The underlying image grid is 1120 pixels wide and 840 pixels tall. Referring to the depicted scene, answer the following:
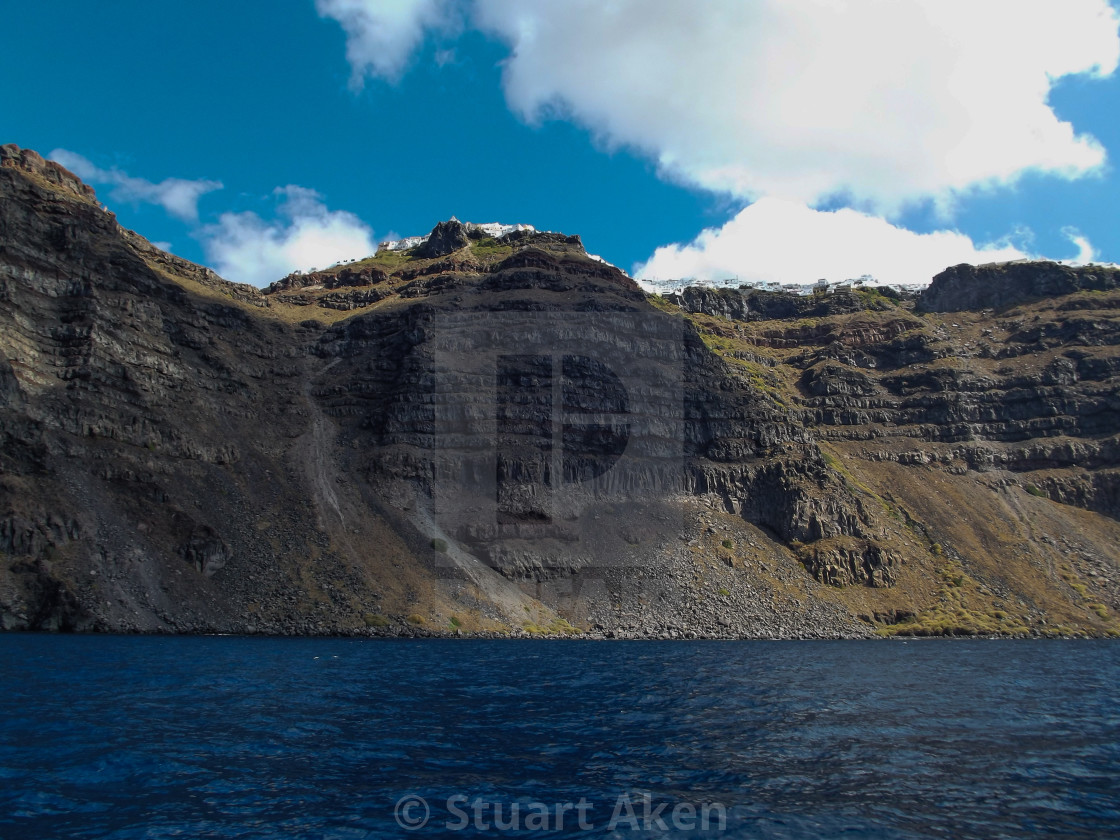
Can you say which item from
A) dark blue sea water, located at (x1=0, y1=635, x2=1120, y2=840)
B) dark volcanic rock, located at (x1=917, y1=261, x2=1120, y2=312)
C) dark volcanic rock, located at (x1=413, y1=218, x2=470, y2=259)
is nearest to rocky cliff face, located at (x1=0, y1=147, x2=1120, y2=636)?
dark volcanic rock, located at (x1=917, y1=261, x2=1120, y2=312)

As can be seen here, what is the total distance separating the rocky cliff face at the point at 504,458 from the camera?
8256 centimetres

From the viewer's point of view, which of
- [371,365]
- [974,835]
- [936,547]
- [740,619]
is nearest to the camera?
[974,835]

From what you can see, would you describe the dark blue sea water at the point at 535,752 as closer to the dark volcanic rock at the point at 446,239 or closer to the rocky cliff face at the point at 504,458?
the rocky cliff face at the point at 504,458

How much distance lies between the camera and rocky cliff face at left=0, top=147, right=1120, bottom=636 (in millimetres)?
82562

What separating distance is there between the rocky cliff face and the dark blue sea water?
3272 centimetres

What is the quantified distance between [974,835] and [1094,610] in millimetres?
119051

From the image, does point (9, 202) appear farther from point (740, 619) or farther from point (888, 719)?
point (888, 719)

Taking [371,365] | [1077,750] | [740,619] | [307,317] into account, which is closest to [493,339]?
[371,365]

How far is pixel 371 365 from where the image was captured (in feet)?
448

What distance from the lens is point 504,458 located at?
11556 cm

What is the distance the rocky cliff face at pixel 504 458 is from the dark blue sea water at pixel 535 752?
107ft

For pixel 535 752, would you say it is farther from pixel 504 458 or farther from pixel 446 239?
pixel 446 239

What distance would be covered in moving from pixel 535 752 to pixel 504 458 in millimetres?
90286

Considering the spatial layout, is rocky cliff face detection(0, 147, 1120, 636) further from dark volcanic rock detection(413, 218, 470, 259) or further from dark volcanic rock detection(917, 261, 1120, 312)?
dark volcanic rock detection(413, 218, 470, 259)
